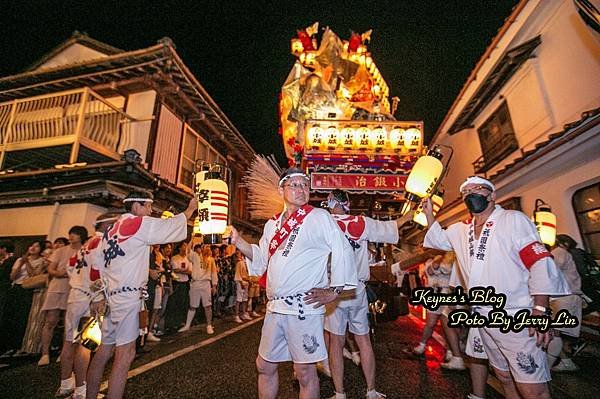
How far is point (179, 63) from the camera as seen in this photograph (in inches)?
393

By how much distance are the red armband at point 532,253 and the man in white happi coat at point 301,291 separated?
150 centimetres

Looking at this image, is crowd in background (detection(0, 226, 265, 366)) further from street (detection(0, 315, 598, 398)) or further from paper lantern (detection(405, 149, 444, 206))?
paper lantern (detection(405, 149, 444, 206))

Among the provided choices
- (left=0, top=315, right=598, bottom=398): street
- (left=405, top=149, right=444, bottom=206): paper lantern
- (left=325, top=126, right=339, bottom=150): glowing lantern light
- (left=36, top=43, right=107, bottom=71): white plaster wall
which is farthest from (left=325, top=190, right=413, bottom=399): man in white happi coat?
(left=36, top=43, right=107, bottom=71): white plaster wall

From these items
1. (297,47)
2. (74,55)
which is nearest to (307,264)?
(297,47)

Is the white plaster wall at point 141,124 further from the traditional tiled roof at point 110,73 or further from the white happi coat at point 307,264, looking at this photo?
the white happi coat at point 307,264

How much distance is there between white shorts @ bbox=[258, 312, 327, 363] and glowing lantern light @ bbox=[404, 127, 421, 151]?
717 cm

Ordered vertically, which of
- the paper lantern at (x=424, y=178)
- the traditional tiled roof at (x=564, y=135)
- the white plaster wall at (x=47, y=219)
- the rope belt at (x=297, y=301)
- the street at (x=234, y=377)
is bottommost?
the street at (x=234, y=377)

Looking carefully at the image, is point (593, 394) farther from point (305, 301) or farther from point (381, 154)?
point (381, 154)

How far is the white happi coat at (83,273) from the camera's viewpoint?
4271 mm

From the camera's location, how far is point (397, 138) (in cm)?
868

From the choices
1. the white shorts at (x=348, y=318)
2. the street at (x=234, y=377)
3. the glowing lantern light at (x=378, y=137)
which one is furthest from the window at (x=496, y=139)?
the white shorts at (x=348, y=318)

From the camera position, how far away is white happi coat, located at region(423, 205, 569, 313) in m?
2.49

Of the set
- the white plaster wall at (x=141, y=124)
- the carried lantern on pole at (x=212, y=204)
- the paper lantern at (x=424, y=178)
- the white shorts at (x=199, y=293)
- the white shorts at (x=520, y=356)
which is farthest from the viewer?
the white plaster wall at (x=141, y=124)

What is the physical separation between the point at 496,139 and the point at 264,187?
1124cm
